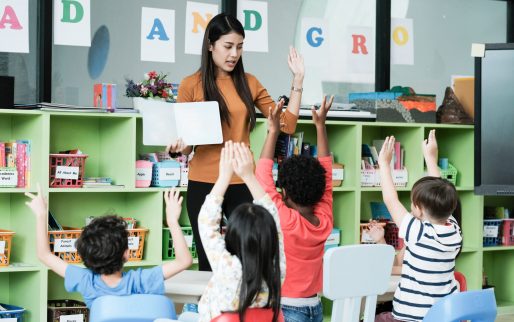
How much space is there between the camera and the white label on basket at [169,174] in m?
4.53

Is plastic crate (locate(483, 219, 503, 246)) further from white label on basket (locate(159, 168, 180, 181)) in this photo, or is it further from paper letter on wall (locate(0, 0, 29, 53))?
paper letter on wall (locate(0, 0, 29, 53))

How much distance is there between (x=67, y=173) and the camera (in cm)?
429

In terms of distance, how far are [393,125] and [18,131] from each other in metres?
2.08

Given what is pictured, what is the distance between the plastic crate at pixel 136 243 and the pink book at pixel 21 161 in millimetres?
599

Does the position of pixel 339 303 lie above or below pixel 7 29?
below

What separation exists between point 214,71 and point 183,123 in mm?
281

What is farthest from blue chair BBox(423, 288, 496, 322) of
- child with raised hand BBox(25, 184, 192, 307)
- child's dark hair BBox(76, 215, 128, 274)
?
child's dark hair BBox(76, 215, 128, 274)

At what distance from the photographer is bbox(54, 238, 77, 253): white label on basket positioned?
4.31 metres

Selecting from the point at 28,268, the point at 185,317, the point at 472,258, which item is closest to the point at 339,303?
the point at 185,317

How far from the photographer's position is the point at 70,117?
455 cm

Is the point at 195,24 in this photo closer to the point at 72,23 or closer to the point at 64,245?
the point at 72,23

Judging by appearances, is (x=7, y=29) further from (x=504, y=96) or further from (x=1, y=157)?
(x=504, y=96)

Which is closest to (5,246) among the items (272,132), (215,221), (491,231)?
(272,132)

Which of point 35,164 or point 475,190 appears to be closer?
point 35,164
